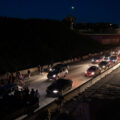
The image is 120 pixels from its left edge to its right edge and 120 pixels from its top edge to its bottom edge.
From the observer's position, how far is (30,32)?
76.7 meters

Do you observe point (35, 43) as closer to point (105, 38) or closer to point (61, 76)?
point (61, 76)

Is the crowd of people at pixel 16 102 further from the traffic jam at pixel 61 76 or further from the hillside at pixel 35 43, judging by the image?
the hillside at pixel 35 43

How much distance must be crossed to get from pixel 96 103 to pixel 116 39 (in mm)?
94008

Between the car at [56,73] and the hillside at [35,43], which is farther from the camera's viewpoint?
the hillside at [35,43]

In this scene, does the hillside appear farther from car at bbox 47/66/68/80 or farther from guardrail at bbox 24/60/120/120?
guardrail at bbox 24/60/120/120

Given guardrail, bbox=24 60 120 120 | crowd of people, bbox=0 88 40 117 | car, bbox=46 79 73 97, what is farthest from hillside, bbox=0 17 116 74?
crowd of people, bbox=0 88 40 117

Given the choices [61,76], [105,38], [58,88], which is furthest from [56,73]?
[105,38]

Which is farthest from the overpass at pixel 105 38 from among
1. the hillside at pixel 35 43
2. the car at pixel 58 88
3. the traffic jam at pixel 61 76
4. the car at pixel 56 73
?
the car at pixel 58 88

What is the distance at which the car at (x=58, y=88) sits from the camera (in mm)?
19906

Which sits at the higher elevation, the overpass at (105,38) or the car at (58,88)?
the overpass at (105,38)

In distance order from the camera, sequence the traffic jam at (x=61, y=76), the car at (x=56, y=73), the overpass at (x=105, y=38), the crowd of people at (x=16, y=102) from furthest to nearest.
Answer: the overpass at (x=105, y=38), the car at (x=56, y=73), the traffic jam at (x=61, y=76), the crowd of people at (x=16, y=102)

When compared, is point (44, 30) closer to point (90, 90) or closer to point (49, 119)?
point (90, 90)

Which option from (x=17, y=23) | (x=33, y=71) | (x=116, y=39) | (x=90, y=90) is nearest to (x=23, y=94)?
(x=90, y=90)

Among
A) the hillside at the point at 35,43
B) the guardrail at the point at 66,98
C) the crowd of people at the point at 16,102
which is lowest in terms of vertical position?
the guardrail at the point at 66,98
